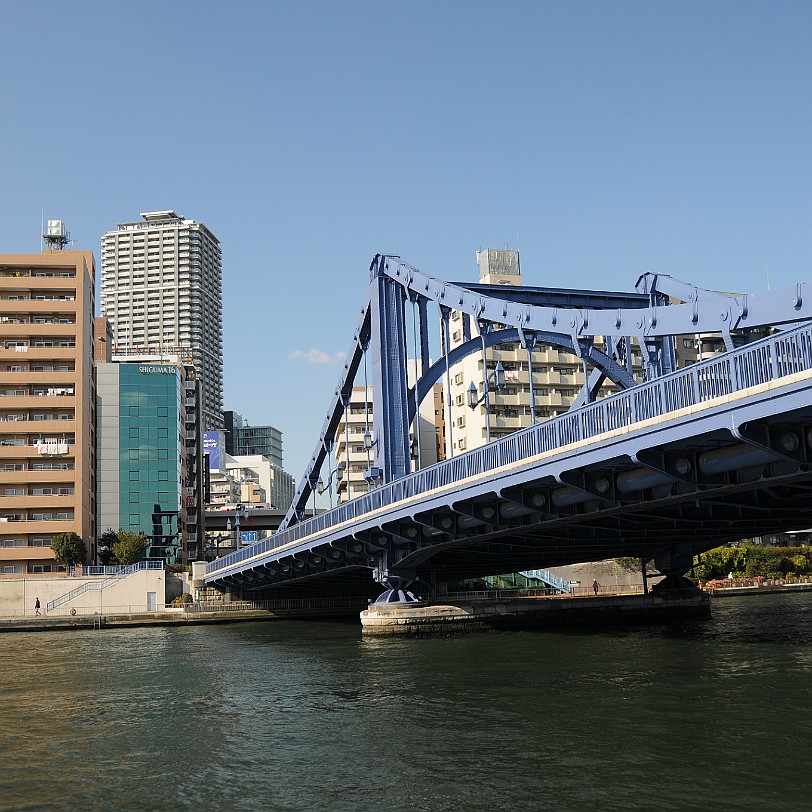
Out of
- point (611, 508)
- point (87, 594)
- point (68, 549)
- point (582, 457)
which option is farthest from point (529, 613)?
point (68, 549)

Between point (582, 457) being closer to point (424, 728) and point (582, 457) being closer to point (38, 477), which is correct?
point (424, 728)

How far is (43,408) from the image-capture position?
99.9 m

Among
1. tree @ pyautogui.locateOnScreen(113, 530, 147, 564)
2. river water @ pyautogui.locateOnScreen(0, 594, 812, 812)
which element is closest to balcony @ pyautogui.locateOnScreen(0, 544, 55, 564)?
tree @ pyautogui.locateOnScreen(113, 530, 147, 564)

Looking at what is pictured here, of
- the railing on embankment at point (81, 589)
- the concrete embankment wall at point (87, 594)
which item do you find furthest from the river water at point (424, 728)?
the railing on embankment at point (81, 589)

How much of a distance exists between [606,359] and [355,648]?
2046 cm

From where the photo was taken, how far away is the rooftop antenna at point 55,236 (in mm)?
115438

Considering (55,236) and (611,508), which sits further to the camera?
(55,236)

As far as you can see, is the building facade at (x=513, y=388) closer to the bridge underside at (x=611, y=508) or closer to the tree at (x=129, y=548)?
the tree at (x=129, y=548)

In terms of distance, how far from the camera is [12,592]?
79875 millimetres

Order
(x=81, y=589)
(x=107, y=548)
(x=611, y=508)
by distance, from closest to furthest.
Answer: (x=611, y=508), (x=81, y=589), (x=107, y=548)

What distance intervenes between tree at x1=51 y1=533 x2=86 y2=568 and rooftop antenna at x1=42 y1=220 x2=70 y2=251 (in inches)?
1454

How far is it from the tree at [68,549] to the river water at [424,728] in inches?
1893

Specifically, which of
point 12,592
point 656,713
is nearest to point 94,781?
point 656,713

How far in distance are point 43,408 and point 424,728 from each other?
271ft
